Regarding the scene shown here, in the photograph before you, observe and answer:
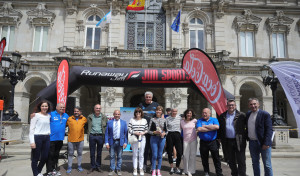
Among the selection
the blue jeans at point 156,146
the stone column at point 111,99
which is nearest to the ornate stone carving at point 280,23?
the stone column at point 111,99

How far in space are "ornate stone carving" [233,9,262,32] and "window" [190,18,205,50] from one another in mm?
3238

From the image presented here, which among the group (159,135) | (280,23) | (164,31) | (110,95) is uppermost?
(280,23)

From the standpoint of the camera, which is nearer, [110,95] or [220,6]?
[110,95]

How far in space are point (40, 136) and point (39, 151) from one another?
1.22 ft

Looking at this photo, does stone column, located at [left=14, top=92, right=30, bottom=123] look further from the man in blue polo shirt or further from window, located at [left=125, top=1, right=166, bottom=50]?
the man in blue polo shirt

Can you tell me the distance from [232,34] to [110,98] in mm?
12392

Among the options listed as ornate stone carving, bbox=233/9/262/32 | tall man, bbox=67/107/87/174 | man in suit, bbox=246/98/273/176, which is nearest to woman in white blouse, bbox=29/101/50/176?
tall man, bbox=67/107/87/174

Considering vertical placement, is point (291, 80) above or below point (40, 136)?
above

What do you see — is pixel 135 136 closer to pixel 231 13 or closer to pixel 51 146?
pixel 51 146

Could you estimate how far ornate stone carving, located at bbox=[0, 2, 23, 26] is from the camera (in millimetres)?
18453

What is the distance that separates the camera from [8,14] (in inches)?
729

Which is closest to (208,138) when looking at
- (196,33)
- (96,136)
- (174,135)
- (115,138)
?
(174,135)

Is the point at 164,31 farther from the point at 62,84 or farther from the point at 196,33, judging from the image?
the point at 62,84

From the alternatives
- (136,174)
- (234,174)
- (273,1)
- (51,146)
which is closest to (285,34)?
(273,1)
